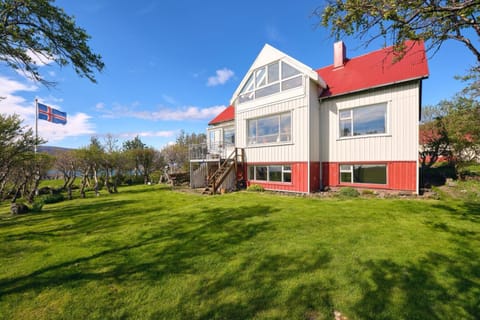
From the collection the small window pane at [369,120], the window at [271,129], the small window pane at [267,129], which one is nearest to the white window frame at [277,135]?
the window at [271,129]

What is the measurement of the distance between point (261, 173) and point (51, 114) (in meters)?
20.5

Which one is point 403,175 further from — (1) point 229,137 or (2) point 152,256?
(1) point 229,137

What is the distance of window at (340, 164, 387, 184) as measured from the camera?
1027 centimetres

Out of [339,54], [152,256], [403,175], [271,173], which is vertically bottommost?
[152,256]

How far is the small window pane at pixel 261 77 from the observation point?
13.4m

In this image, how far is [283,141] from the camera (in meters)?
12.7

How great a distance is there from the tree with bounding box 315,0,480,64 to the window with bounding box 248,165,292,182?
8483 mm

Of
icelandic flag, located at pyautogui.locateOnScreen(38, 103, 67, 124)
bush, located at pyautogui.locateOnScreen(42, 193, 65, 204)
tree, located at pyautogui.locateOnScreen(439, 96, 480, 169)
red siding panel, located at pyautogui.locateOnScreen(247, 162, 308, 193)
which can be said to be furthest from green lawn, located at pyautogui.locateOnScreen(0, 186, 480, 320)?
icelandic flag, located at pyautogui.locateOnScreen(38, 103, 67, 124)

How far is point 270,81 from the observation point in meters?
13.2

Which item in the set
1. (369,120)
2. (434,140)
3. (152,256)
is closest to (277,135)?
(369,120)

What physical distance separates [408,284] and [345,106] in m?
10.1

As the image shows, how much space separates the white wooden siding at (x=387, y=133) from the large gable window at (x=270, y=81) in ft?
8.26

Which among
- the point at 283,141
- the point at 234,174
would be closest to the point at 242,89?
the point at 283,141

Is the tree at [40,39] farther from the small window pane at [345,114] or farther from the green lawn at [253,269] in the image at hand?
the small window pane at [345,114]
